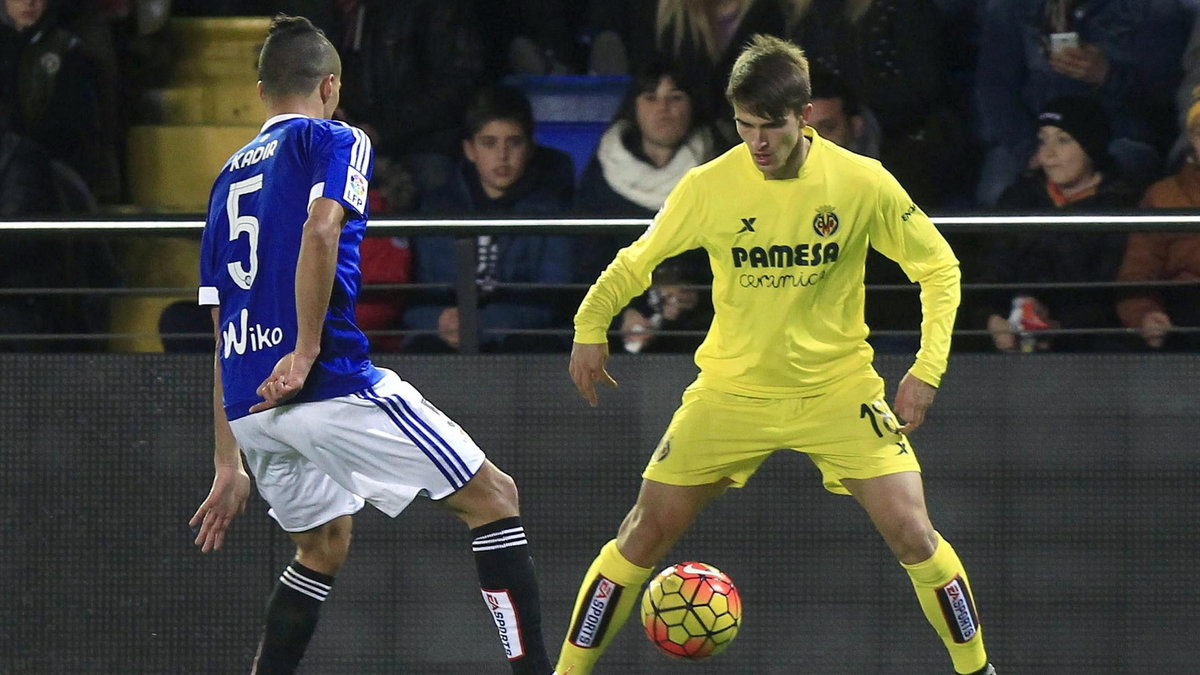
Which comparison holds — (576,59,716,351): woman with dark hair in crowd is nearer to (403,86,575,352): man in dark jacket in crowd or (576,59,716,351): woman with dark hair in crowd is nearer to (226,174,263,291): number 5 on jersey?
(403,86,575,352): man in dark jacket in crowd

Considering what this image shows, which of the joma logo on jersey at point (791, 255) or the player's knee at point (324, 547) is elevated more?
the joma logo on jersey at point (791, 255)

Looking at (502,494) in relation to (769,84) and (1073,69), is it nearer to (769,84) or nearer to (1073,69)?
(769,84)

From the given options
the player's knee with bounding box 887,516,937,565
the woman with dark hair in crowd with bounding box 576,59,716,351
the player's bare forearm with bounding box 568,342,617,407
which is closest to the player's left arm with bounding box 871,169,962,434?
the player's knee with bounding box 887,516,937,565

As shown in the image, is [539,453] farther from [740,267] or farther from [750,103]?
[750,103]

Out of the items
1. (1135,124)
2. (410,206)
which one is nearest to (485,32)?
(410,206)

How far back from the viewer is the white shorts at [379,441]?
14.8 feet

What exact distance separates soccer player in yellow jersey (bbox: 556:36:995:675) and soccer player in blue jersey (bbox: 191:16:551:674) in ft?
2.00

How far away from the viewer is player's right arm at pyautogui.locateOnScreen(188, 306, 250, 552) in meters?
4.68

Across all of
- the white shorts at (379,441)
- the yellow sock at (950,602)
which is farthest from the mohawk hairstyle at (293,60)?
the yellow sock at (950,602)

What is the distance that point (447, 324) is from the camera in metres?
6.48

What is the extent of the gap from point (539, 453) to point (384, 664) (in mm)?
896

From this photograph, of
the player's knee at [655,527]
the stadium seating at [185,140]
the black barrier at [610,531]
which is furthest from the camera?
the stadium seating at [185,140]

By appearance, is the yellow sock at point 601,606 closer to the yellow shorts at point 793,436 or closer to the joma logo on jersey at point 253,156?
the yellow shorts at point 793,436

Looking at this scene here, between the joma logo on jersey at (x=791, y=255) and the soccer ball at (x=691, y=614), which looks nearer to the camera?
the joma logo on jersey at (x=791, y=255)
